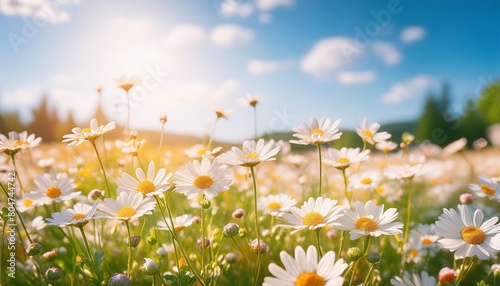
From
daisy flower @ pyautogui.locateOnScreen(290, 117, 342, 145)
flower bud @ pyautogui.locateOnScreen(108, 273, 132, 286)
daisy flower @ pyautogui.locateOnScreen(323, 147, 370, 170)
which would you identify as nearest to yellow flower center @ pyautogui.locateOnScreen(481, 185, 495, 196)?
daisy flower @ pyautogui.locateOnScreen(323, 147, 370, 170)

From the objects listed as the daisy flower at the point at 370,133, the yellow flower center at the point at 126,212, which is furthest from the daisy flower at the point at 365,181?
the yellow flower center at the point at 126,212

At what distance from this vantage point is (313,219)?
1.08 m

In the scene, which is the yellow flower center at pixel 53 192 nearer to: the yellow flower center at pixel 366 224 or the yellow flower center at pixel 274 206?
the yellow flower center at pixel 274 206

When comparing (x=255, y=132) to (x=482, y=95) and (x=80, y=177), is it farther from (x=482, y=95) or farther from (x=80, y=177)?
(x=482, y=95)

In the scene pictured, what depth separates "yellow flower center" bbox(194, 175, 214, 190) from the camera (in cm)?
119

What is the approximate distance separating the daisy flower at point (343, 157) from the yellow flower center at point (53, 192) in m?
0.93

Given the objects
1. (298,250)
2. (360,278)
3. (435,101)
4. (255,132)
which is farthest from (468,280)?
(435,101)

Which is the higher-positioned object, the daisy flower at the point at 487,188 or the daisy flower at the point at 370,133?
the daisy flower at the point at 370,133

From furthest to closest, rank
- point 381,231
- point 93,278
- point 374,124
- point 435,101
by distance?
point 435,101 → point 374,124 → point 93,278 → point 381,231

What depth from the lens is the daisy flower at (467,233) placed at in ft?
3.63

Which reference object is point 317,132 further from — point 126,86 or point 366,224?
point 126,86

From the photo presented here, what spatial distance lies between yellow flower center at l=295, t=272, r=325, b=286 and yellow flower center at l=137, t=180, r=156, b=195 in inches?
18.3

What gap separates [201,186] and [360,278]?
97 cm

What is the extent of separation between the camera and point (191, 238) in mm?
2094
